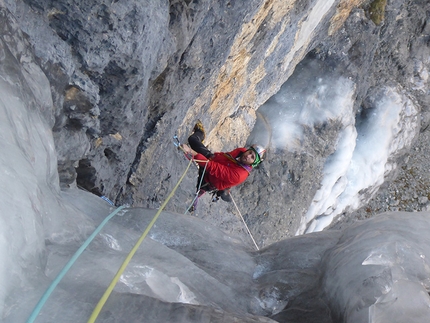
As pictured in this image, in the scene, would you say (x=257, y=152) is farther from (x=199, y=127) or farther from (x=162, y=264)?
(x=162, y=264)

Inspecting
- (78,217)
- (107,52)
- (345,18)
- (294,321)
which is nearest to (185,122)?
(107,52)

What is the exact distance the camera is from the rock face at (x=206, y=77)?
2.58 m

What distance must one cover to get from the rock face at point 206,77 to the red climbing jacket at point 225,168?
1.14ft

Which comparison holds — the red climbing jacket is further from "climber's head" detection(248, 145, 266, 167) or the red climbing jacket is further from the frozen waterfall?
the frozen waterfall

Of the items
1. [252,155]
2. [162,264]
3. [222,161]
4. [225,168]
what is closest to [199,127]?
[222,161]

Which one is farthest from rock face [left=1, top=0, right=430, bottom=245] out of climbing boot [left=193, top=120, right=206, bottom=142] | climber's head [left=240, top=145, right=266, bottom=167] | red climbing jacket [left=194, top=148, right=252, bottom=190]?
climber's head [left=240, top=145, right=266, bottom=167]

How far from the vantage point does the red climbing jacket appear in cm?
474

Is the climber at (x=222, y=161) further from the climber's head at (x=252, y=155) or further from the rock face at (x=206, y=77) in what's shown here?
the rock face at (x=206, y=77)

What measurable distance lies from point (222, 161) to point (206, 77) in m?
1.08

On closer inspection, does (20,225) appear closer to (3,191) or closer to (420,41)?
(3,191)

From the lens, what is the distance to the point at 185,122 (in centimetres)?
471

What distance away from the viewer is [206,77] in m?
4.33

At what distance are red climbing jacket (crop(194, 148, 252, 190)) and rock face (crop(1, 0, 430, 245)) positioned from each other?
348mm

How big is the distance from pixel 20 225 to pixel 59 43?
136cm
